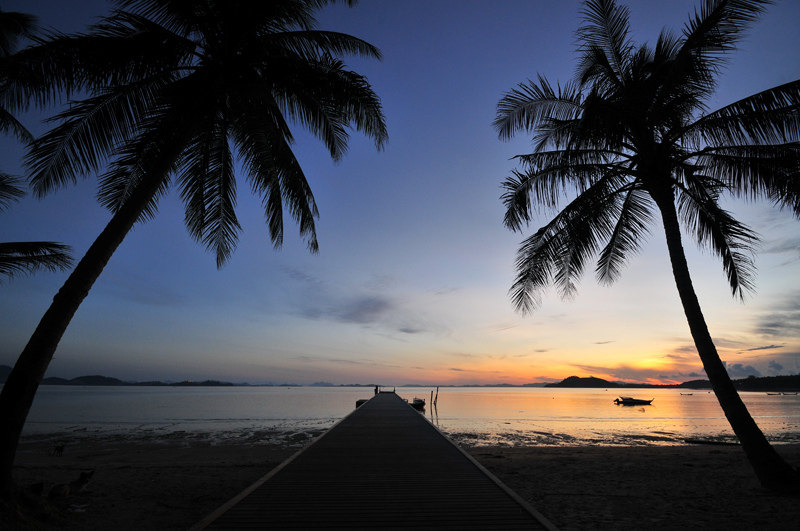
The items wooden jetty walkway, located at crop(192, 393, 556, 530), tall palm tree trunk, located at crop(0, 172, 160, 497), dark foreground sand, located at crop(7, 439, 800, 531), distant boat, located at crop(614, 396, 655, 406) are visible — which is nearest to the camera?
wooden jetty walkway, located at crop(192, 393, 556, 530)

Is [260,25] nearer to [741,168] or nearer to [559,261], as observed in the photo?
[559,261]

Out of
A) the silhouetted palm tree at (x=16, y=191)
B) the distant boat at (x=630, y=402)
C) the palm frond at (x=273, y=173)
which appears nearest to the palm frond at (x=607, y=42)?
the palm frond at (x=273, y=173)

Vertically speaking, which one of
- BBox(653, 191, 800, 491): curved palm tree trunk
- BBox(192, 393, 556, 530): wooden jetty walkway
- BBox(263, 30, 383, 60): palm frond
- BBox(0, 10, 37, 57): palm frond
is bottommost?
BBox(192, 393, 556, 530): wooden jetty walkway

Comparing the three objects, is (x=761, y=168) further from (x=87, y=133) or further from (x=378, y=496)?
(x=87, y=133)

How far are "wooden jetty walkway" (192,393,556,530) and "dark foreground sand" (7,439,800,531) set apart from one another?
74.3 inches

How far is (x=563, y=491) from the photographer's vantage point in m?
8.68

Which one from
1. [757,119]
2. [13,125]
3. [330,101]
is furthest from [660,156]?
[13,125]

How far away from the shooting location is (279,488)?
5551mm

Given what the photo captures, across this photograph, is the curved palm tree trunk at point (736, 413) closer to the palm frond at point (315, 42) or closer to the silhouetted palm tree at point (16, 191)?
the palm frond at point (315, 42)

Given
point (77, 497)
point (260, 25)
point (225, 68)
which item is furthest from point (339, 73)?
point (77, 497)

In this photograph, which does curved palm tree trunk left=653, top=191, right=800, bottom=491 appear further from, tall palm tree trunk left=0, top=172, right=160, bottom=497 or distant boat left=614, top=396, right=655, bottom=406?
distant boat left=614, top=396, right=655, bottom=406

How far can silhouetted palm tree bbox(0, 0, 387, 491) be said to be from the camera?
5.75 m

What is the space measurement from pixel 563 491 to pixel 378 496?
5232 millimetres

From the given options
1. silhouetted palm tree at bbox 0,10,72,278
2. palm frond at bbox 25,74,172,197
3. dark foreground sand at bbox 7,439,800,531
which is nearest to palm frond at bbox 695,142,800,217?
dark foreground sand at bbox 7,439,800,531
